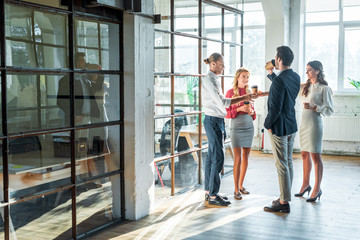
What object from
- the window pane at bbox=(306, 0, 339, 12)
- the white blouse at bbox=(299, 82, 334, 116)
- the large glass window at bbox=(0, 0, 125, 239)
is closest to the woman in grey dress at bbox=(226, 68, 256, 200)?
the white blouse at bbox=(299, 82, 334, 116)

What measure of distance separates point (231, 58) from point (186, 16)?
1.47 m

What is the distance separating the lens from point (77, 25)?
365 cm

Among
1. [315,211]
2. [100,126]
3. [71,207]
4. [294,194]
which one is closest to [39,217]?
[71,207]

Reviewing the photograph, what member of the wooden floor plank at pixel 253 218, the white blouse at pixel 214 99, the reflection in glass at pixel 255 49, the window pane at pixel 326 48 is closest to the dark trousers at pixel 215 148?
the white blouse at pixel 214 99

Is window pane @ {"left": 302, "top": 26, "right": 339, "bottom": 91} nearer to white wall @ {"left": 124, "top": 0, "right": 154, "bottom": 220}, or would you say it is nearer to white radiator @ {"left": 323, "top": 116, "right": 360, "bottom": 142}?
white radiator @ {"left": 323, "top": 116, "right": 360, "bottom": 142}

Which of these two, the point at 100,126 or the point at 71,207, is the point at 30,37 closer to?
the point at 100,126

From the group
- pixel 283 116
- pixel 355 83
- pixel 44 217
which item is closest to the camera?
pixel 44 217

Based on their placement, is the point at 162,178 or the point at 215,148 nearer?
the point at 215,148

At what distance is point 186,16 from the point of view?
5.34 meters

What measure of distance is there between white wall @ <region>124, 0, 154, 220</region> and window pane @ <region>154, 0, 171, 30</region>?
→ 0.35 m

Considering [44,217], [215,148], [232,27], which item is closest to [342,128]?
[232,27]

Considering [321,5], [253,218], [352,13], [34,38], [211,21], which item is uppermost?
[321,5]

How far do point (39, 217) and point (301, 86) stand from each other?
3181mm

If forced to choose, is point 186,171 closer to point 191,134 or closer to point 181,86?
point 191,134
